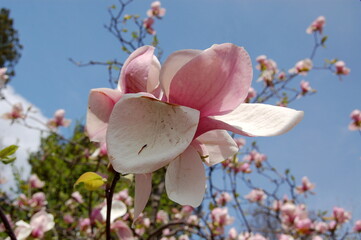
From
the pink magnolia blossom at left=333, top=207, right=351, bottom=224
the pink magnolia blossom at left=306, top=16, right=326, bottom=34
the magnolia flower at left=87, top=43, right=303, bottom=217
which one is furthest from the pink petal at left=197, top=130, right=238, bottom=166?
the pink magnolia blossom at left=306, top=16, right=326, bottom=34

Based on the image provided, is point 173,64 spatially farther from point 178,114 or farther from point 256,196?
point 256,196

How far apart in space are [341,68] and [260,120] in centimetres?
283

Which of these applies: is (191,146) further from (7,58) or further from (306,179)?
(7,58)

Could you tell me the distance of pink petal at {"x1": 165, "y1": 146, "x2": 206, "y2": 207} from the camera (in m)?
0.37

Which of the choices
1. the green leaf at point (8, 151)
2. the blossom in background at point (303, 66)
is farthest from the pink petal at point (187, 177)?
the blossom in background at point (303, 66)

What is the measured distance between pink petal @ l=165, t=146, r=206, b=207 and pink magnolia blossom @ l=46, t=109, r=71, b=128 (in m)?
2.54

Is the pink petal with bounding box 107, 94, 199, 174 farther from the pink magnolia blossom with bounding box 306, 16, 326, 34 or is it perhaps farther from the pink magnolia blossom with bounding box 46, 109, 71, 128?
the pink magnolia blossom with bounding box 306, 16, 326, 34

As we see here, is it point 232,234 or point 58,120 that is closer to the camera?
point 232,234

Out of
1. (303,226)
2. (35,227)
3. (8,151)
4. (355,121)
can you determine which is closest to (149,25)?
(355,121)

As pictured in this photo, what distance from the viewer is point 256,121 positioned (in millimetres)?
370

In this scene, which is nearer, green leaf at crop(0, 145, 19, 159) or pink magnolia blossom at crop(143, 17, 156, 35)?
green leaf at crop(0, 145, 19, 159)

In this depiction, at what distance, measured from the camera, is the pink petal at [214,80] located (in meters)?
0.35

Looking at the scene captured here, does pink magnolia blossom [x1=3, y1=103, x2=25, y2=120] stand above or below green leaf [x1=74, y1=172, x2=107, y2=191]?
below

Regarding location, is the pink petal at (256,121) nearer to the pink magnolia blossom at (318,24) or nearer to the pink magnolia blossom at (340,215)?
the pink magnolia blossom at (340,215)
